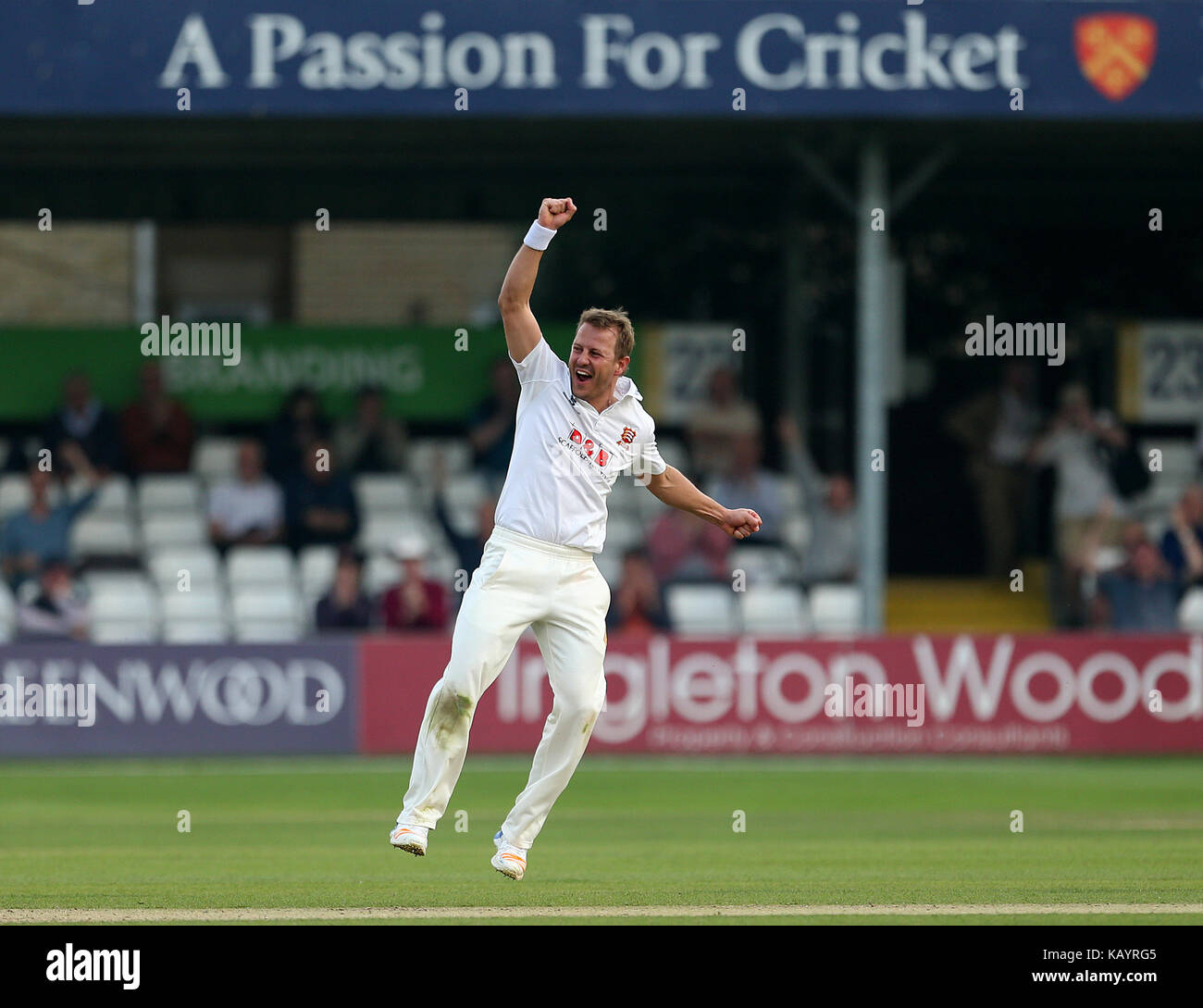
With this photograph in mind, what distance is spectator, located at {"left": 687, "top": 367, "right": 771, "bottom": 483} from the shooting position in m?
18.8

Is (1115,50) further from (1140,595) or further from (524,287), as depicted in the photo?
(524,287)

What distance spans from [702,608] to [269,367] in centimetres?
516

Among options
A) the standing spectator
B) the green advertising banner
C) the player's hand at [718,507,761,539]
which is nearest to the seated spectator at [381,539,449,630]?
the green advertising banner

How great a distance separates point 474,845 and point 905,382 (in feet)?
Result: 41.4

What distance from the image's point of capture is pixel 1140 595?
1700 centimetres

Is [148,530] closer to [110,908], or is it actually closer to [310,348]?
[310,348]

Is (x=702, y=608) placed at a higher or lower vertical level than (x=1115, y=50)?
lower

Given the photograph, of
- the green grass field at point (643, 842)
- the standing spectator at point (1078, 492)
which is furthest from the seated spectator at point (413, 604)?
the standing spectator at point (1078, 492)

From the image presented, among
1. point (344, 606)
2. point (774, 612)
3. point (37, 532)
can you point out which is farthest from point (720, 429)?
point (37, 532)

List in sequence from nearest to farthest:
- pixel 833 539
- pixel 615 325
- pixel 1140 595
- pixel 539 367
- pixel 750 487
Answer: pixel 615 325 → pixel 539 367 → pixel 1140 595 → pixel 833 539 → pixel 750 487

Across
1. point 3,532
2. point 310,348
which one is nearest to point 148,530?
point 3,532

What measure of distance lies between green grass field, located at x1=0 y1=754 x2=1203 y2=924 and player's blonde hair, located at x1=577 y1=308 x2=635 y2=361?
2.09 metres

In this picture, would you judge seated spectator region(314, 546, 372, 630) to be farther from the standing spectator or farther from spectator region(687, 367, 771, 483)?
the standing spectator

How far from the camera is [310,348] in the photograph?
791 inches
